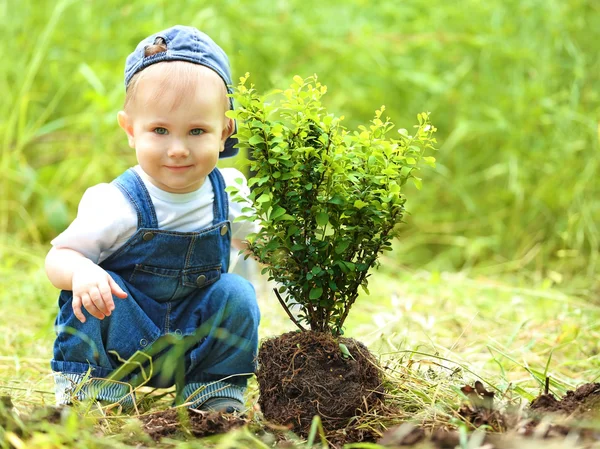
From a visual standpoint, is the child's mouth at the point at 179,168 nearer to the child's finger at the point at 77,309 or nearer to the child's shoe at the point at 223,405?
the child's finger at the point at 77,309

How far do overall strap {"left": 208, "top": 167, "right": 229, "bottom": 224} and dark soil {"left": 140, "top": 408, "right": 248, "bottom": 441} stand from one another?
0.57 meters

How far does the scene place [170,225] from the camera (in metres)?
2.01

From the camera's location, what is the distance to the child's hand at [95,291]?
179 cm

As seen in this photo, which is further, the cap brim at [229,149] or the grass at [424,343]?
the cap brim at [229,149]

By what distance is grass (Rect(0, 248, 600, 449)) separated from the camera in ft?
5.63

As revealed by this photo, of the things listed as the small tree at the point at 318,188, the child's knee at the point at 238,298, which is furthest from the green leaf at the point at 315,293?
the child's knee at the point at 238,298

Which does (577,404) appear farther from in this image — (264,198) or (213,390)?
(213,390)

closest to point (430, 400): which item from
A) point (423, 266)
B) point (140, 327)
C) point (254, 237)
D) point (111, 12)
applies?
point (254, 237)

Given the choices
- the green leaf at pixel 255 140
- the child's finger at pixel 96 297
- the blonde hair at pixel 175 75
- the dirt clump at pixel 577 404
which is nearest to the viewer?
the dirt clump at pixel 577 404

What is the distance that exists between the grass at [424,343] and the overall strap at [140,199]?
1.60 ft

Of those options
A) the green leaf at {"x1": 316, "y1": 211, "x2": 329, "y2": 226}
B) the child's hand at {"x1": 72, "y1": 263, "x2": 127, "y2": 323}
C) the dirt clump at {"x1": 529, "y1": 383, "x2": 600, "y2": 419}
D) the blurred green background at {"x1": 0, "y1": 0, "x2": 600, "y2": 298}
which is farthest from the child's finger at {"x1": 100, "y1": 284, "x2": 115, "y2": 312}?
the blurred green background at {"x1": 0, "y1": 0, "x2": 600, "y2": 298}

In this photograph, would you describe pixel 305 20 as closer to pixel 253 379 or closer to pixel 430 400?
pixel 253 379

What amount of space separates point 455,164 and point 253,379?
2.82m

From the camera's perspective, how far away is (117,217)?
6.38ft
